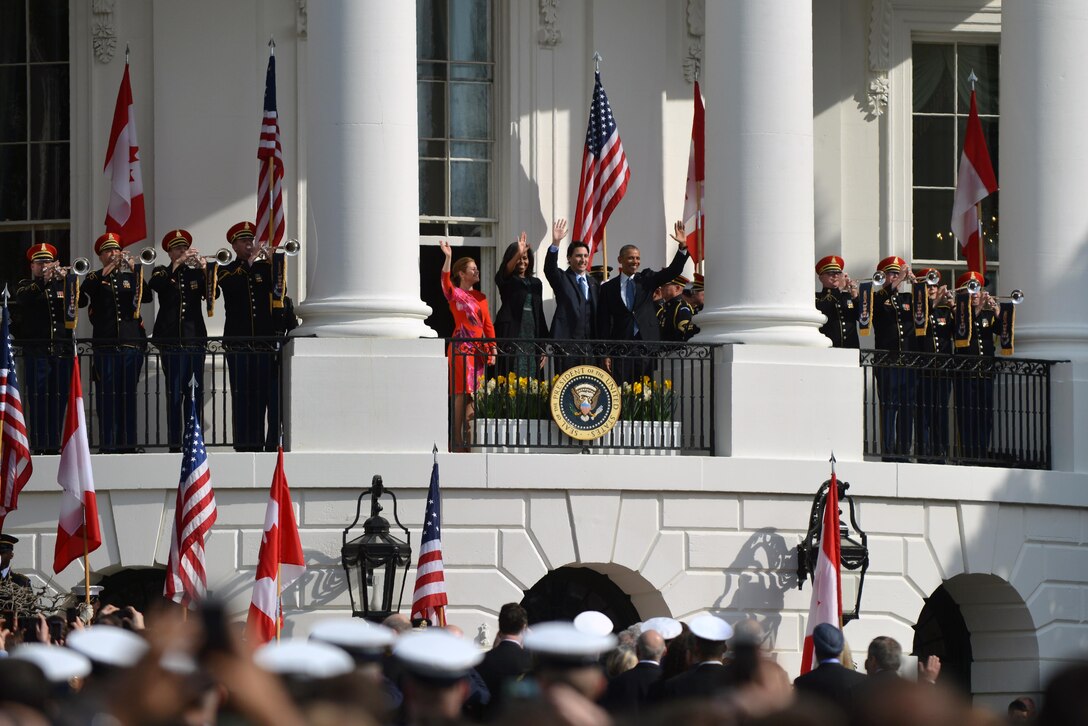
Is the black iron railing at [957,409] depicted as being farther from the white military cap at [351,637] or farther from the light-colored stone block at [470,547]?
the white military cap at [351,637]

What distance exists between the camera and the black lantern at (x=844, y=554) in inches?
773

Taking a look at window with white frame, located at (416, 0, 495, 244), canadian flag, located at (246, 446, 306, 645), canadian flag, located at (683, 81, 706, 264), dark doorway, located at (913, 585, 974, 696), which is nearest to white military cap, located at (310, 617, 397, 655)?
canadian flag, located at (246, 446, 306, 645)

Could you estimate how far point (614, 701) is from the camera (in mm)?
11711

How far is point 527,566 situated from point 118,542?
356 cm

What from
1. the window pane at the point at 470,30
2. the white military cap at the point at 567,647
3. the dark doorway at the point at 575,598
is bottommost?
the dark doorway at the point at 575,598

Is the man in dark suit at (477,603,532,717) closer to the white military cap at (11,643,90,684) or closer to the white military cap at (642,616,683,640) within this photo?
the white military cap at (642,616,683,640)

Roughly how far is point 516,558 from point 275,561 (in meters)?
2.54

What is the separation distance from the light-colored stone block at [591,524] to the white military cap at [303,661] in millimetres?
12288

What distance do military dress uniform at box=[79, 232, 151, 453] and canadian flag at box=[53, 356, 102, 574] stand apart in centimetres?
165

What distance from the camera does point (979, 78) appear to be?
88.5 feet

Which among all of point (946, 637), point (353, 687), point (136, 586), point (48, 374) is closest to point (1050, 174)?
point (946, 637)

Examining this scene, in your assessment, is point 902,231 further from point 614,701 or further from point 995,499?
Result: point 614,701

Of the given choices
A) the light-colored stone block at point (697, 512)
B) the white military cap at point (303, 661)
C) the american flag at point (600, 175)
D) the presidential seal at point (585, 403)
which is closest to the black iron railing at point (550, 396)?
the presidential seal at point (585, 403)

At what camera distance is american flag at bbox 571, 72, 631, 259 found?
76.2 ft
